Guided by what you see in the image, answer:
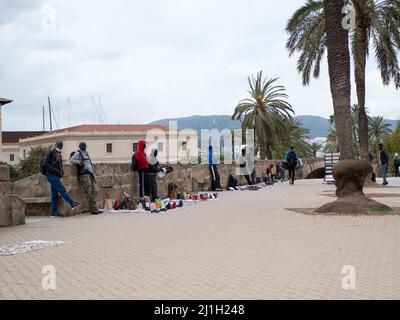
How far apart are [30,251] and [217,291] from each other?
11.9ft

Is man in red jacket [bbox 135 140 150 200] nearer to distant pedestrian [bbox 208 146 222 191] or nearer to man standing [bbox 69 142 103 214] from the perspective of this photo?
man standing [bbox 69 142 103 214]

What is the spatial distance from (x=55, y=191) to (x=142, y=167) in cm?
327

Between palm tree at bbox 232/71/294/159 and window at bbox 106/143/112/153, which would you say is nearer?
palm tree at bbox 232/71/294/159

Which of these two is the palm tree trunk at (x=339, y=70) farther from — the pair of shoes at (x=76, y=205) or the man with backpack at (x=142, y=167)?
the pair of shoes at (x=76, y=205)

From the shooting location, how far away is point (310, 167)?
52.6 meters

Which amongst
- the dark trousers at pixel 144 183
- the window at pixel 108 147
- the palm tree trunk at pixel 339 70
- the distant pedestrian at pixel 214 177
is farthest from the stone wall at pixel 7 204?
the window at pixel 108 147

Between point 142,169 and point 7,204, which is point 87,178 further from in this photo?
point 7,204

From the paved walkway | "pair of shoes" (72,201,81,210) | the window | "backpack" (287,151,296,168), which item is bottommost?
the paved walkway

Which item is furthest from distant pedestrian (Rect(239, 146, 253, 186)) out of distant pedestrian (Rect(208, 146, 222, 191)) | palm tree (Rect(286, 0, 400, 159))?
palm tree (Rect(286, 0, 400, 159))

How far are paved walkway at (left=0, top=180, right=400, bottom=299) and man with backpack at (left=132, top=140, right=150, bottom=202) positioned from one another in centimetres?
388

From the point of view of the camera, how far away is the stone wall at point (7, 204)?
11.2 meters

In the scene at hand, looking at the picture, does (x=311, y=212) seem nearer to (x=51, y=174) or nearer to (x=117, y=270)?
(x=51, y=174)

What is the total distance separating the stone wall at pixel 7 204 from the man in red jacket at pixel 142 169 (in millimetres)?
4618

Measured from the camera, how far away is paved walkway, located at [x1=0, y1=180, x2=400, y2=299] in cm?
549
